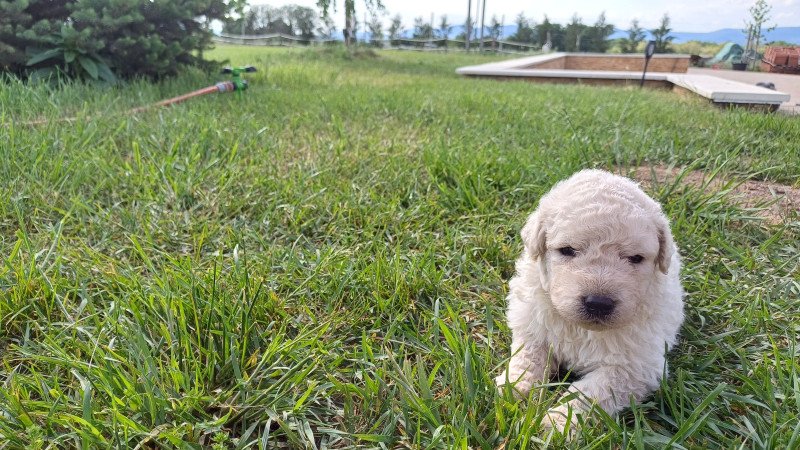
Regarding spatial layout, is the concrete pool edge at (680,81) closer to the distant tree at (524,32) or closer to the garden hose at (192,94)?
the garden hose at (192,94)

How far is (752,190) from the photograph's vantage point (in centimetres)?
330

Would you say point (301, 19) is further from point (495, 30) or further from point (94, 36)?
point (94, 36)

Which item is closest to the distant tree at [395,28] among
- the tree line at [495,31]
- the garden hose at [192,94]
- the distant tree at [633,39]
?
the tree line at [495,31]

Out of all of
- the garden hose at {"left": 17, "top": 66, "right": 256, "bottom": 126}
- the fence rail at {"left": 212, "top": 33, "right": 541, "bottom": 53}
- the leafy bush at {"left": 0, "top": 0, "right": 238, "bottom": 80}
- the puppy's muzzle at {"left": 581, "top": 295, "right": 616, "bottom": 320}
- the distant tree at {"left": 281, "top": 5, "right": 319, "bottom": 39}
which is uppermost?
the distant tree at {"left": 281, "top": 5, "right": 319, "bottom": 39}

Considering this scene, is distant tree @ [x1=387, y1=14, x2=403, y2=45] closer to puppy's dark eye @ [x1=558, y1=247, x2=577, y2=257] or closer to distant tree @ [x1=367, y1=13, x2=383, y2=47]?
distant tree @ [x1=367, y1=13, x2=383, y2=47]

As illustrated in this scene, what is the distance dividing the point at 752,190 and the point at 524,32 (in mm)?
32763

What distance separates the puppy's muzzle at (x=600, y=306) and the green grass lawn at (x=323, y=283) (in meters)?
0.29

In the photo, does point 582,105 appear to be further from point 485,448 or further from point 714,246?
point 485,448

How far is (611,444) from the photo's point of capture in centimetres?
142

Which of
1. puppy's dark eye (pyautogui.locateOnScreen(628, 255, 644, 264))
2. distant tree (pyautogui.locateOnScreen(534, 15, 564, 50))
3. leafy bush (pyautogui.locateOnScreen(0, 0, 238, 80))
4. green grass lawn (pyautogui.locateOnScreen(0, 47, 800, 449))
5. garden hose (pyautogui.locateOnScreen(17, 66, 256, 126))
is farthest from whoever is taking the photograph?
distant tree (pyautogui.locateOnScreen(534, 15, 564, 50))

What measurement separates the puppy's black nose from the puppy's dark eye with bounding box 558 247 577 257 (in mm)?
190

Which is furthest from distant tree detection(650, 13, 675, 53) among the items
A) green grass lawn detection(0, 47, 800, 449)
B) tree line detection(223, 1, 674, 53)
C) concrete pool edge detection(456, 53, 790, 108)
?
green grass lawn detection(0, 47, 800, 449)

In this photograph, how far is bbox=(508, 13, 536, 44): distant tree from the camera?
32844 millimetres

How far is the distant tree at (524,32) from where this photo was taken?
108 feet
